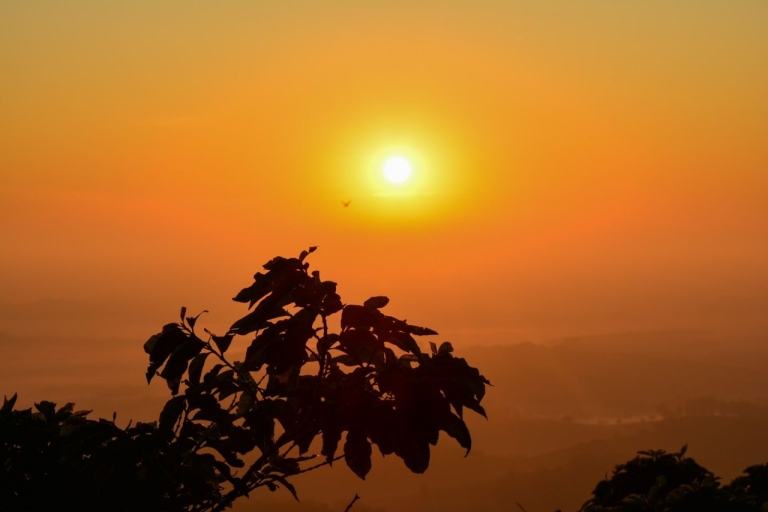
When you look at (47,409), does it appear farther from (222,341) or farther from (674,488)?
(674,488)

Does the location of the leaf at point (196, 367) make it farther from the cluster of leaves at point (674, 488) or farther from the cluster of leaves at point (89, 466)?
the cluster of leaves at point (674, 488)

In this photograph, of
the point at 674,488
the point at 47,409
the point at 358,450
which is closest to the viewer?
the point at 358,450

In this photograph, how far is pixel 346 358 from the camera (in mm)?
6926

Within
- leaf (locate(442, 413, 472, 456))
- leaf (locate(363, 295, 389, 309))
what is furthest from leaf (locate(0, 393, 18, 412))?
leaf (locate(442, 413, 472, 456))

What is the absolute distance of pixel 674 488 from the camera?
13.7m

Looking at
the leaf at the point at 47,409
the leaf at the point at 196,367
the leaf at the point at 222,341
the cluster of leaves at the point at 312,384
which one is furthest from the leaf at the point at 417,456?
the leaf at the point at 47,409

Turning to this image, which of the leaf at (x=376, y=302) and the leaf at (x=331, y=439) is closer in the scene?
the leaf at (x=376, y=302)

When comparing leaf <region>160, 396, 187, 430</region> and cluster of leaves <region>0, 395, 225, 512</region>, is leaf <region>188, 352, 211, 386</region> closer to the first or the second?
leaf <region>160, 396, 187, 430</region>

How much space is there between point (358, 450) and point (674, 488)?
29.7 ft

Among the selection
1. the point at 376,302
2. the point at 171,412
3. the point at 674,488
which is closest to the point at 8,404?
the point at 171,412

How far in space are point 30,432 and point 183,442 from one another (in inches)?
115

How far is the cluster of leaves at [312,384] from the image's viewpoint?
5.96m

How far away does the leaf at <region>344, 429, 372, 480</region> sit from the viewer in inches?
255

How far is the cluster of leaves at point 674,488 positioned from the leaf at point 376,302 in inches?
282
